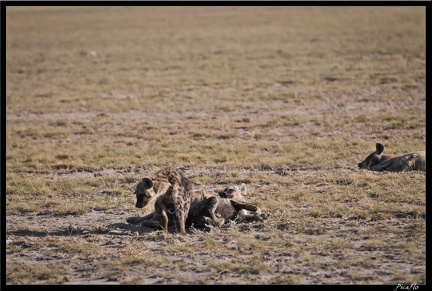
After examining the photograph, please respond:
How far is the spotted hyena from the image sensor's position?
27.5 ft

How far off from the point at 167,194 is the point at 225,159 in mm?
4588

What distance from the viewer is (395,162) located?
1120 cm

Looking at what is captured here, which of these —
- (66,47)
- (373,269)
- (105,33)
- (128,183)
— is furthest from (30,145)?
(105,33)

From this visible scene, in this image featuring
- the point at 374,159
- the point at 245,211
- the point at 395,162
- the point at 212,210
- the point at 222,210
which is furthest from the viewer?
the point at 374,159

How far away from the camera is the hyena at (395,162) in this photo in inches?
434

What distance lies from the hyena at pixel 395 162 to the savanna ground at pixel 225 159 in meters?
0.27

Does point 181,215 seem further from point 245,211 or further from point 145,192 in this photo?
point 245,211

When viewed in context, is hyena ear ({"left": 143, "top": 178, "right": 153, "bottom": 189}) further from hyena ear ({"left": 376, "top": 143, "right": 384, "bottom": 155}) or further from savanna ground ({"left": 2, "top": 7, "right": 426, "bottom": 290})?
hyena ear ({"left": 376, "top": 143, "right": 384, "bottom": 155})

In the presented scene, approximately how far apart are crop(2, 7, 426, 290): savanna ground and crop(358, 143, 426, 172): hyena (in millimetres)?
268

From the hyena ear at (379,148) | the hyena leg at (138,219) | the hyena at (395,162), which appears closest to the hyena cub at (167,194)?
the hyena leg at (138,219)

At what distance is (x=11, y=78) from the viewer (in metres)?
27.3

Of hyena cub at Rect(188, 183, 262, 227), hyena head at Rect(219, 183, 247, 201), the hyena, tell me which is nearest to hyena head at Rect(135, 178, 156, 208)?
hyena cub at Rect(188, 183, 262, 227)

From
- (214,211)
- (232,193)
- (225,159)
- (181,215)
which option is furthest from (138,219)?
(225,159)

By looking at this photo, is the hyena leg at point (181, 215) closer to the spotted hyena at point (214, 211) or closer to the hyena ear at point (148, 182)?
the spotted hyena at point (214, 211)
